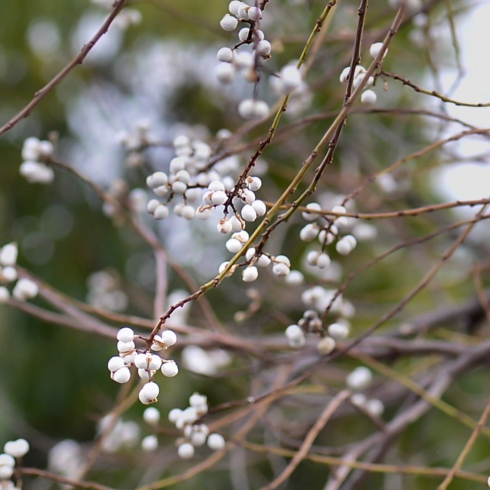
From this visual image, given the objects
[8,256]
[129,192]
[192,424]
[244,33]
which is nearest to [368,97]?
[244,33]

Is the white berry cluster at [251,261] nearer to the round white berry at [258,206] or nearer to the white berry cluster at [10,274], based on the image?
the round white berry at [258,206]

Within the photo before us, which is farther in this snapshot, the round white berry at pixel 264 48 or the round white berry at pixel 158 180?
the round white berry at pixel 158 180

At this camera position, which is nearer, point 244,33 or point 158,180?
point 244,33

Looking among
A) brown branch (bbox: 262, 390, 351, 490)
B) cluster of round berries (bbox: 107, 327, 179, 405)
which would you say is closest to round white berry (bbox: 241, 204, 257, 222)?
cluster of round berries (bbox: 107, 327, 179, 405)

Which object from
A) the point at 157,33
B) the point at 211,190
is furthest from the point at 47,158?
the point at 157,33

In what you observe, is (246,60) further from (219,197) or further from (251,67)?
(219,197)

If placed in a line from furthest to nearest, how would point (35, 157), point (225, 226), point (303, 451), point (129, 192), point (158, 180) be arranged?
point (129, 192) < point (35, 157) < point (303, 451) < point (158, 180) < point (225, 226)

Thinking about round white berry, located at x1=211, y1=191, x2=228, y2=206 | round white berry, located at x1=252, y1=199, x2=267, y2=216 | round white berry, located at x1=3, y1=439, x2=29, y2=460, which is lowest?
round white berry, located at x1=3, y1=439, x2=29, y2=460

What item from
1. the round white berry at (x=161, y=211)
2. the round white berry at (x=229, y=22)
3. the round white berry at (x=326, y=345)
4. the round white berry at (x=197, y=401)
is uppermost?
the round white berry at (x=229, y=22)

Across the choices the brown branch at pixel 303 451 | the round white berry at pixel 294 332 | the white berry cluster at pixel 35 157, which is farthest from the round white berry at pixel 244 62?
the white berry cluster at pixel 35 157

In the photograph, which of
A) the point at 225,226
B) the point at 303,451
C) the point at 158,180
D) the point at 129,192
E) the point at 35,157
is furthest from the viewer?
the point at 129,192

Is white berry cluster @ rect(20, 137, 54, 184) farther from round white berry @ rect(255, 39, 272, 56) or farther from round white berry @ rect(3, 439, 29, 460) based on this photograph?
round white berry @ rect(255, 39, 272, 56)

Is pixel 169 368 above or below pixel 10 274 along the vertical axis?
below

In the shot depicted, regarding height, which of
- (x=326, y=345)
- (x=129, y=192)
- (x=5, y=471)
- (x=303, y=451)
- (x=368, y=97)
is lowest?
(x=5, y=471)
